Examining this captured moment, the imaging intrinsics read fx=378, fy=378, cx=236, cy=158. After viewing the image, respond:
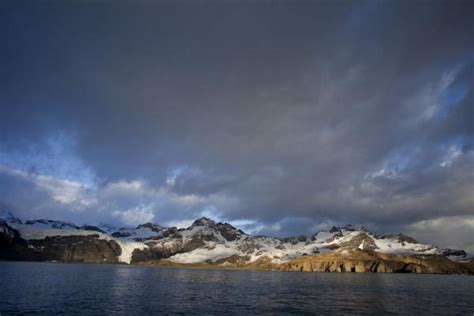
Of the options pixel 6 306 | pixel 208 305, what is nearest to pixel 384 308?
pixel 208 305

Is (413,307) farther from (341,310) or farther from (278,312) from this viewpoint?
(278,312)

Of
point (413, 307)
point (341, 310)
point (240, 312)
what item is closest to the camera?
point (240, 312)

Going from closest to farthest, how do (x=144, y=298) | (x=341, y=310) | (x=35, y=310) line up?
(x=35, y=310), (x=341, y=310), (x=144, y=298)

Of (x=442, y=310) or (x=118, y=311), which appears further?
(x=442, y=310)

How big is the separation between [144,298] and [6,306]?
30818mm

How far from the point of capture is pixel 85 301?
8362 centimetres

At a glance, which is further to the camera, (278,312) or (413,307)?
(413,307)

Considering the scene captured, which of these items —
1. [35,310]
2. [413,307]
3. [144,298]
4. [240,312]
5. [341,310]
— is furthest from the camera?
[144,298]

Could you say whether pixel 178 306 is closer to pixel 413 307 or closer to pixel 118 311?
pixel 118 311

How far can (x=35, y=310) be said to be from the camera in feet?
228

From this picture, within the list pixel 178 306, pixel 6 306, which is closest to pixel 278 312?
pixel 178 306

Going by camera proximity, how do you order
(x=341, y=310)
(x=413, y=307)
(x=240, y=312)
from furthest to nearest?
1. (x=413, y=307)
2. (x=341, y=310)
3. (x=240, y=312)

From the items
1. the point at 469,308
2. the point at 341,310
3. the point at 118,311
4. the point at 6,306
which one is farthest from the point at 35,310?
the point at 469,308

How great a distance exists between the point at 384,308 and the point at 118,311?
5691cm
